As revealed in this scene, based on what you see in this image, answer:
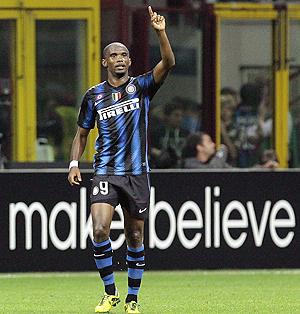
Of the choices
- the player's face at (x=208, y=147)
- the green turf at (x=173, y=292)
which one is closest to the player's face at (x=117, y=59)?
the green turf at (x=173, y=292)

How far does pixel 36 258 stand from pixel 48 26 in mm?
4022

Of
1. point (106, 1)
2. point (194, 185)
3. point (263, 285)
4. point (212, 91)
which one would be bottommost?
point (263, 285)

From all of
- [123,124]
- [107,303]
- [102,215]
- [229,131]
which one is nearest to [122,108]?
[123,124]

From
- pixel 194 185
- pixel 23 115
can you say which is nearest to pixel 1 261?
pixel 194 185

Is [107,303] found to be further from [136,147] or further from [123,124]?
[123,124]

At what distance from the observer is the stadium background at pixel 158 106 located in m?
15.2

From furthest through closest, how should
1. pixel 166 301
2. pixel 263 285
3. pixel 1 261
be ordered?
pixel 1 261 < pixel 263 285 < pixel 166 301

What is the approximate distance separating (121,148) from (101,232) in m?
0.69

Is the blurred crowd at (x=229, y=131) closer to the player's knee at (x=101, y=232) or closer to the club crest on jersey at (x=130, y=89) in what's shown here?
the club crest on jersey at (x=130, y=89)

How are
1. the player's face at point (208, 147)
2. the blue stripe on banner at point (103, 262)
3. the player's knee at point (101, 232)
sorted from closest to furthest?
1. the player's knee at point (101, 232)
2. the blue stripe on banner at point (103, 262)
3. the player's face at point (208, 147)

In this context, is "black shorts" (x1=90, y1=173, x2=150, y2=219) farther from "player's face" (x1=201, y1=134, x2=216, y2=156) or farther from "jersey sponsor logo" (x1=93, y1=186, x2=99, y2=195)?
"player's face" (x1=201, y1=134, x2=216, y2=156)

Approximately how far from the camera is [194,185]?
15.4 metres

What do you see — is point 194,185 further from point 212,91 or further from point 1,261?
point 212,91

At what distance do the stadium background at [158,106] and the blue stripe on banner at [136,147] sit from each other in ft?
14.2
